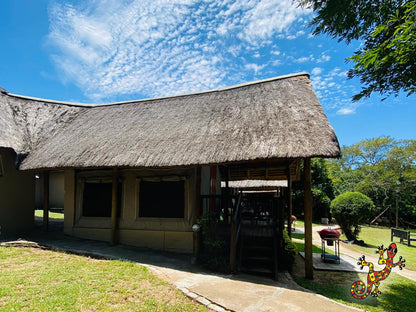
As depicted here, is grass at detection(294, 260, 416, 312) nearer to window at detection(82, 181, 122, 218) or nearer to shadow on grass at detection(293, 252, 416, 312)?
shadow on grass at detection(293, 252, 416, 312)

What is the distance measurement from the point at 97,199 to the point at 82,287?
4694mm

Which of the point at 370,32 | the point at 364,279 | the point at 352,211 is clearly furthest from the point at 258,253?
the point at 352,211

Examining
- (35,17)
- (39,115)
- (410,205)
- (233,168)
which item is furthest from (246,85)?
(410,205)

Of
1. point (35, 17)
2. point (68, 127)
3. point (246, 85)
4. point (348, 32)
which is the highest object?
point (35, 17)

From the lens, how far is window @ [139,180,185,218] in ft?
24.8

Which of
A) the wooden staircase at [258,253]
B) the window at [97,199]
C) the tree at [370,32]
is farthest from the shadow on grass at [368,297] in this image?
the window at [97,199]

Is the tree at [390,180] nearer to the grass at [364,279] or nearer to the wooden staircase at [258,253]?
the grass at [364,279]

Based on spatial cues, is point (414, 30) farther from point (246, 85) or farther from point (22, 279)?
point (22, 279)

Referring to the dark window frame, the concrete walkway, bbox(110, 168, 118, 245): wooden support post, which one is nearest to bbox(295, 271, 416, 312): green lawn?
the concrete walkway

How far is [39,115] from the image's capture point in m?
10.6

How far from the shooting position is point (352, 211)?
37.3 feet

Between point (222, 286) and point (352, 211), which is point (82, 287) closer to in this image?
point (222, 286)

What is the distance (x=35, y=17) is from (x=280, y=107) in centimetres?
956

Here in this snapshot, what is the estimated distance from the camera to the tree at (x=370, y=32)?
527 cm
